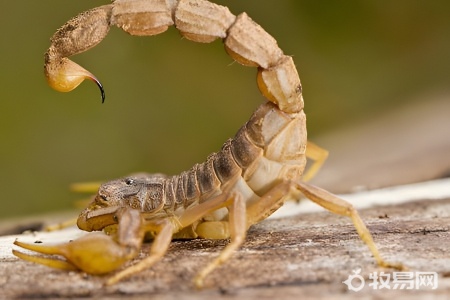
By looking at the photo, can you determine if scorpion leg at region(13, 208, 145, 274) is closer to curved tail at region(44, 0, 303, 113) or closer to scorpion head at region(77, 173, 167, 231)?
scorpion head at region(77, 173, 167, 231)

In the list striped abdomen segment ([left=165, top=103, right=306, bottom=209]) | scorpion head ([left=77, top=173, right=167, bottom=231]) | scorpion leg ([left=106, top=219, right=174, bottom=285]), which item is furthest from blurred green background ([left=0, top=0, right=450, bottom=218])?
scorpion leg ([left=106, top=219, right=174, bottom=285])

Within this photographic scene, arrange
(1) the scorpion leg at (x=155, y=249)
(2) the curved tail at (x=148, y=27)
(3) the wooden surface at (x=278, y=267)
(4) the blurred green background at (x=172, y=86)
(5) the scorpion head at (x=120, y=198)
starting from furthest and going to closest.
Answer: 1. (4) the blurred green background at (x=172, y=86)
2. (5) the scorpion head at (x=120, y=198)
3. (2) the curved tail at (x=148, y=27)
4. (1) the scorpion leg at (x=155, y=249)
5. (3) the wooden surface at (x=278, y=267)

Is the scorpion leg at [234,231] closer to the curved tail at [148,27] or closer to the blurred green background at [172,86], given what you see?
the curved tail at [148,27]

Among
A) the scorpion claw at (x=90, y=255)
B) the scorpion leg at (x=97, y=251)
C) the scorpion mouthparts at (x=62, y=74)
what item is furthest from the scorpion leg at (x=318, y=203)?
the scorpion mouthparts at (x=62, y=74)

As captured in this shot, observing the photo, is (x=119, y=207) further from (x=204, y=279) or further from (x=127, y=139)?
(x=127, y=139)

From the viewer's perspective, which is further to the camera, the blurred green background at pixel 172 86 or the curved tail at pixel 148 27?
the blurred green background at pixel 172 86

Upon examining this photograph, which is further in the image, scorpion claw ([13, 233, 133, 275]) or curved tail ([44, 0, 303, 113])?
curved tail ([44, 0, 303, 113])

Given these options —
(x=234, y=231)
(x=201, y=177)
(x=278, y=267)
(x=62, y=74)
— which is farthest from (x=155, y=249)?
(x=62, y=74)

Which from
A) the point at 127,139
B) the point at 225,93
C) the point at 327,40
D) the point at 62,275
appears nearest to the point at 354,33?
the point at 327,40
